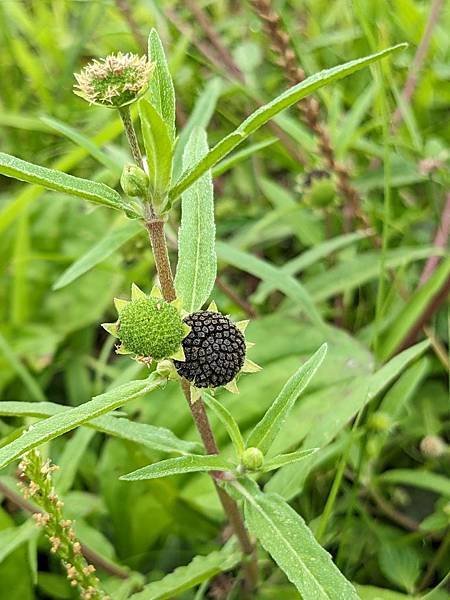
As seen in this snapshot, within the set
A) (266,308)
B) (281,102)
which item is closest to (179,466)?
(281,102)

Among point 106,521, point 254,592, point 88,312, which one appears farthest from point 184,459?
point 88,312

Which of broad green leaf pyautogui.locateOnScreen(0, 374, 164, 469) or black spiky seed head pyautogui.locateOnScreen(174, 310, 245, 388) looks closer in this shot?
broad green leaf pyautogui.locateOnScreen(0, 374, 164, 469)

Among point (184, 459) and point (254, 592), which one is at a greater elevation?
point (184, 459)

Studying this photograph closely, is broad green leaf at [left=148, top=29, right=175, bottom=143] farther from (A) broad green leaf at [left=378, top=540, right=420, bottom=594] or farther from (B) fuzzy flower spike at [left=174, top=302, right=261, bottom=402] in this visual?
(A) broad green leaf at [left=378, top=540, right=420, bottom=594]

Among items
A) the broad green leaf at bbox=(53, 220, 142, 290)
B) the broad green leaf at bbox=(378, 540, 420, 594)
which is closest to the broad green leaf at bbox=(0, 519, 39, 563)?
the broad green leaf at bbox=(53, 220, 142, 290)

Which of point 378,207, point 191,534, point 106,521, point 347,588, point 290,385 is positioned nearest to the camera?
point 347,588

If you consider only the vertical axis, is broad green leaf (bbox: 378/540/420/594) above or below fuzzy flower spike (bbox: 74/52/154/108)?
below

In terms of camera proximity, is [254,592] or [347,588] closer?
[347,588]

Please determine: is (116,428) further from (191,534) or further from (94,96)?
(191,534)
